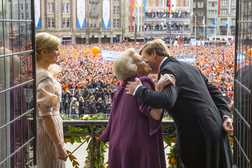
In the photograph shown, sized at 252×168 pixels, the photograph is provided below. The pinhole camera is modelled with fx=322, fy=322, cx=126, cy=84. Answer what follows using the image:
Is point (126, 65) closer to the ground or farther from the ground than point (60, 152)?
farther from the ground

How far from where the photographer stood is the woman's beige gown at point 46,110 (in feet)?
6.19

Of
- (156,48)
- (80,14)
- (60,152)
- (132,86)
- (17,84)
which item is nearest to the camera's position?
(17,84)

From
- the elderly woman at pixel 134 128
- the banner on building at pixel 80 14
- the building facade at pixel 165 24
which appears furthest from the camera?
the building facade at pixel 165 24

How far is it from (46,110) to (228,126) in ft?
3.44

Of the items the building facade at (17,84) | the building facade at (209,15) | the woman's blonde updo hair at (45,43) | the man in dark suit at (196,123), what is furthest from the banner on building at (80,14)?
the building facade at (209,15)

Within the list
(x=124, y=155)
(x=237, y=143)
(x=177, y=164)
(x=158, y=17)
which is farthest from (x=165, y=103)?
(x=158, y=17)

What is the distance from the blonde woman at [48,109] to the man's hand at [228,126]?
97cm

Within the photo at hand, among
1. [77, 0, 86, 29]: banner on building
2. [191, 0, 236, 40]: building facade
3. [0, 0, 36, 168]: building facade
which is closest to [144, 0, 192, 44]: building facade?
[77, 0, 86, 29]: banner on building

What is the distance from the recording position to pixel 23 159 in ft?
5.52

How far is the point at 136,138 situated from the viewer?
1751mm

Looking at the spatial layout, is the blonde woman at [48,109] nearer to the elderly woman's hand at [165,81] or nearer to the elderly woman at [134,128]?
the elderly woman at [134,128]

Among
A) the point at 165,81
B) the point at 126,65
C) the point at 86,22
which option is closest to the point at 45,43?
the point at 126,65

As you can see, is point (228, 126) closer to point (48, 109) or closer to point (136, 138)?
point (136, 138)

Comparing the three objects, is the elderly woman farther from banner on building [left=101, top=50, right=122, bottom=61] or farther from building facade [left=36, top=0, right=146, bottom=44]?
building facade [left=36, top=0, right=146, bottom=44]
